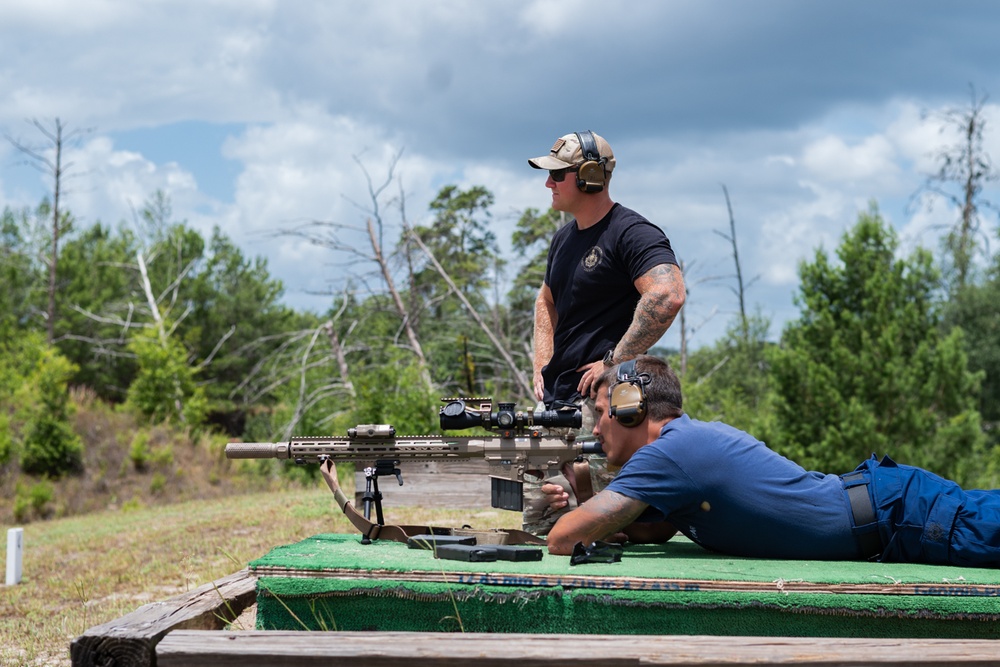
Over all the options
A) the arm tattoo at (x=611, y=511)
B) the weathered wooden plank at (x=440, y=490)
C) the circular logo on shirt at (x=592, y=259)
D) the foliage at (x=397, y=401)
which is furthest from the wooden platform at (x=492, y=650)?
the foliage at (x=397, y=401)

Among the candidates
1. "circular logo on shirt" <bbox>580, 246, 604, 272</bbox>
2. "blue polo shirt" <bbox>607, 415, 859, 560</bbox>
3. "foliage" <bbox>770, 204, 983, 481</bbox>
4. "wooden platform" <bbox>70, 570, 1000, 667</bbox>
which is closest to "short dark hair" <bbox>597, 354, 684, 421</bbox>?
"blue polo shirt" <bbox>607, 415, 859, 560</bbox>

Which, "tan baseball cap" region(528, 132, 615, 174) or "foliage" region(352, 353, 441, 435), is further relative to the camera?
"foliage" region(352, 353, 441, 435)

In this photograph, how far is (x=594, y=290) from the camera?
17.1 feet

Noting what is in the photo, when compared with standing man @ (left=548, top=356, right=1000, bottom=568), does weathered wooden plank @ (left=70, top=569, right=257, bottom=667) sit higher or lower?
lower

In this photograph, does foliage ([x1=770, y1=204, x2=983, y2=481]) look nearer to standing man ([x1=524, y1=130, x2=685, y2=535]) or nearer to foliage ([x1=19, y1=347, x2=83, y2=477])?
standing man ([x1=524, y1=130, x2=685, y2=535])

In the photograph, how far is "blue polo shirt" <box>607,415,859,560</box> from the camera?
3885 mm

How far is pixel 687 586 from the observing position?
3.57 meters

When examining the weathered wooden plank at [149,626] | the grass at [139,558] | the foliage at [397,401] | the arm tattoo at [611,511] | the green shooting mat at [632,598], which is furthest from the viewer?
the foliage at [397,401]

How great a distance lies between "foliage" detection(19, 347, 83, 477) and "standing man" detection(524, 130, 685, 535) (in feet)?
75.8

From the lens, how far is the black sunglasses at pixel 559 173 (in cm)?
517

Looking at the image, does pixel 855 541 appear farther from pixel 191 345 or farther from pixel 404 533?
pixel 191 345

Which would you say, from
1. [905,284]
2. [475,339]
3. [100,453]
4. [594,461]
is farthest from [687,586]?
[100,453]

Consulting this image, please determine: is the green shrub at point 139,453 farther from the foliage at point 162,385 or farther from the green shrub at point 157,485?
the foliage at point 162,385

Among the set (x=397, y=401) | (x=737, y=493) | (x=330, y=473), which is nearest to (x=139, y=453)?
(x=397, y=401)
